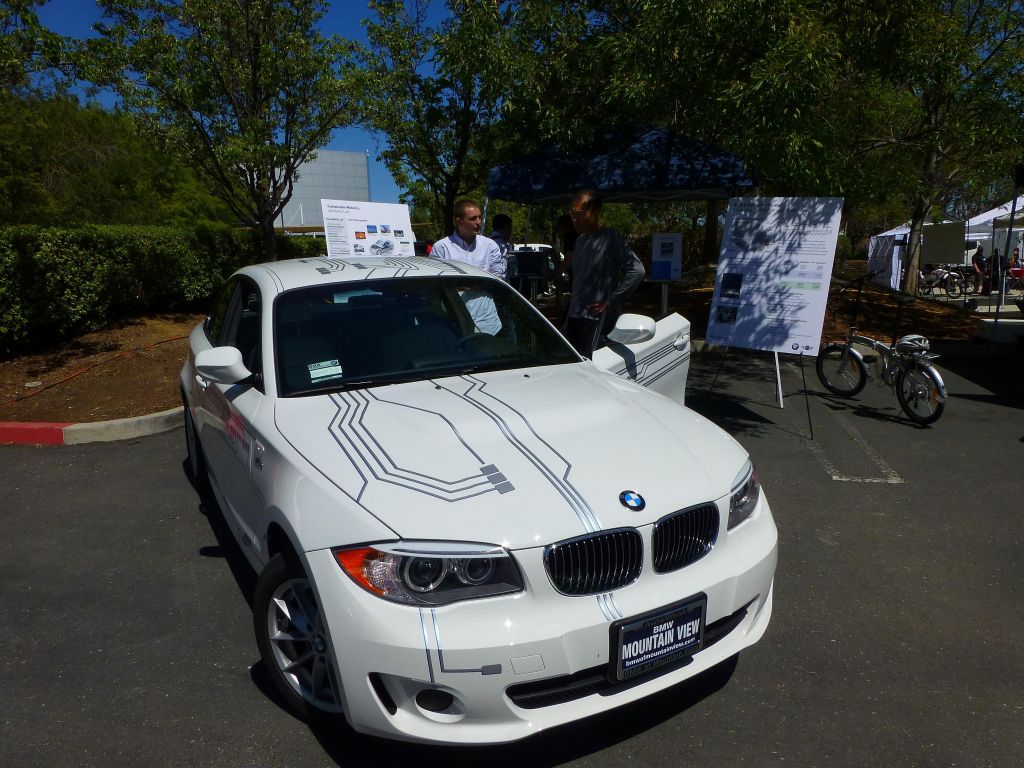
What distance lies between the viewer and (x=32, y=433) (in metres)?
6.68

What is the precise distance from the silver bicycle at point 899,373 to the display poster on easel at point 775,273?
77 cm

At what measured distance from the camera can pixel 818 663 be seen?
325 cm

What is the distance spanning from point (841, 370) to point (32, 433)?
775 cm

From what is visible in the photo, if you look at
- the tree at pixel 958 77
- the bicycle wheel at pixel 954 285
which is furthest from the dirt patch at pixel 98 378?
the bicycle wheel at pixel 954 285

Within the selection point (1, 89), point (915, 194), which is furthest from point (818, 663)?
point (915, 194)

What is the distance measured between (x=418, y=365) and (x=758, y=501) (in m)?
1.64

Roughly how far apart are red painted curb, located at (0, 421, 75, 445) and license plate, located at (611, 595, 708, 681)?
6003 millimetres

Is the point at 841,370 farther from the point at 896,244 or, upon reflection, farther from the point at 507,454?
the point at 896,244

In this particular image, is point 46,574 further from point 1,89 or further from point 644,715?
point 1,89

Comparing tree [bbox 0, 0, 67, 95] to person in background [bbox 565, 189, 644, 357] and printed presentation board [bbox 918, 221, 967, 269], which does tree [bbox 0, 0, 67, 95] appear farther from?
printed presentation board [bbox 918, 221, 967, 269]

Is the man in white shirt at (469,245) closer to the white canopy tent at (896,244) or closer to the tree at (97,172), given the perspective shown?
the tree at (97,172)

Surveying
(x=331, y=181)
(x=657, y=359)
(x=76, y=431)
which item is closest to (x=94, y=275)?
(x=76, y=431)

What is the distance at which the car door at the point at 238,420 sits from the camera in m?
3.27

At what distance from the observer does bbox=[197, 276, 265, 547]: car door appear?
3.27 meters
